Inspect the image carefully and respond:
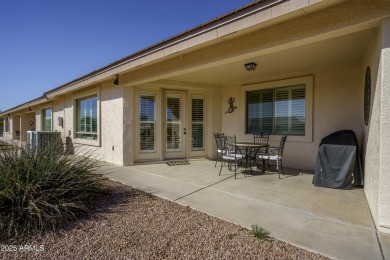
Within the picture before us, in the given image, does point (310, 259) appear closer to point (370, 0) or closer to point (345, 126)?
point (370, 0)

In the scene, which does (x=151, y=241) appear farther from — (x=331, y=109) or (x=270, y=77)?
(x=270, y=77)

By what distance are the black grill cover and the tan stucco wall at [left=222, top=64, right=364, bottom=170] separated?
80cm

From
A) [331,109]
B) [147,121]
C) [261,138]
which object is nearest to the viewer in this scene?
[331,109]

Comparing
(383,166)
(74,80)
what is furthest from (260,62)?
(74,80)

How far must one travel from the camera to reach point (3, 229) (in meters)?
2.81

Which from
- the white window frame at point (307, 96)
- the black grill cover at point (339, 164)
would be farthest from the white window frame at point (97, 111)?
the black grill cover at point (339, 164)

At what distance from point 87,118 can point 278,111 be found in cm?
720

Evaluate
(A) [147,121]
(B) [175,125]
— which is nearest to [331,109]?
(B) [175,125]

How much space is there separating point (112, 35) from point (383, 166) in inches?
419

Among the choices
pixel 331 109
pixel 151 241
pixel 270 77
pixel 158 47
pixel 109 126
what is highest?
pixel 158 47

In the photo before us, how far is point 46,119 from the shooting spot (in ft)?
49.2

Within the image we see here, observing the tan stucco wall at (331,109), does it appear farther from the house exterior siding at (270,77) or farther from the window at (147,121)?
the window at (147,121)

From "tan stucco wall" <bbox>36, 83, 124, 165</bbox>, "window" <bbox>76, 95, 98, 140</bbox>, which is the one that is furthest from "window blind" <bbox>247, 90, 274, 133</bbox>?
"window" <bbox>76, 95, 98, 140</bbox>

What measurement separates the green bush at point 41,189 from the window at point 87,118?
193 inches
